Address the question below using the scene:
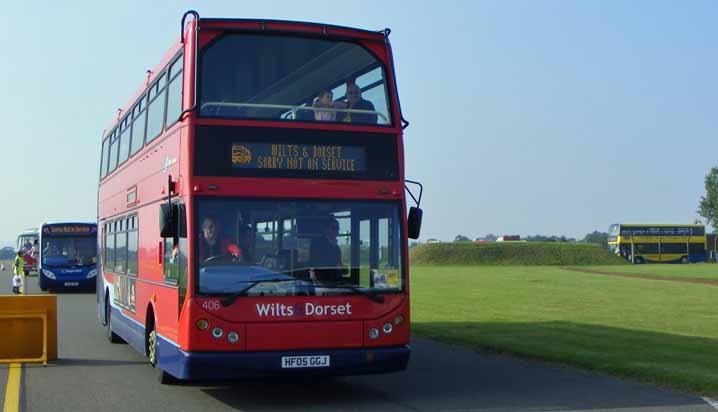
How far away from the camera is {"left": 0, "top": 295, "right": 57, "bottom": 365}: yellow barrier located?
13.8 metres

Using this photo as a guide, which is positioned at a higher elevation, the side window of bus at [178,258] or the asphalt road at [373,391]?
the side window of bus at [178,258]

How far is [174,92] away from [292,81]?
1.61 meters

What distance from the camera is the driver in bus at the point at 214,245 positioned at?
376 inches

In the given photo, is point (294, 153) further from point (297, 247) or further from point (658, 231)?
point (658, 231)

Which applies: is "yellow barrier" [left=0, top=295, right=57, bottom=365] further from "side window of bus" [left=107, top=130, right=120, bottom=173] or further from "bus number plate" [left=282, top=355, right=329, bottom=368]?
"bus number plate" [left=282, top=355, right=329, bottom=368]

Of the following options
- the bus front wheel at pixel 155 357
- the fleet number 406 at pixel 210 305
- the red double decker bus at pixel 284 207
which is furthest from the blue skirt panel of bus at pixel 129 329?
the fleet number 406 at pixel 210 305

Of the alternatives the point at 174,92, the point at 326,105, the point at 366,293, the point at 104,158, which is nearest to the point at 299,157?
the point at 326,105

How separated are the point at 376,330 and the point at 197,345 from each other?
1893 millimetres

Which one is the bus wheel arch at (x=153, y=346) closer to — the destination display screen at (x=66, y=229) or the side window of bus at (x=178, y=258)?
the side window of bus at (x=178, y=258)

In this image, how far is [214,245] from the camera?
956 cm

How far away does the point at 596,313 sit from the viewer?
2352 cm

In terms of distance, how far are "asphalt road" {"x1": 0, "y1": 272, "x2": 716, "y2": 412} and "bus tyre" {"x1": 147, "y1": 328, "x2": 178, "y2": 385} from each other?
11 centimetres

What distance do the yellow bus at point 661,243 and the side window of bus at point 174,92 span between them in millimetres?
78983

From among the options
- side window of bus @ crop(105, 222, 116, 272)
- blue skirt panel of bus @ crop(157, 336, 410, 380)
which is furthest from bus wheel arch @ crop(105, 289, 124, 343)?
blue skirt panel of bus @ crop(157, 336, 410, 380)
